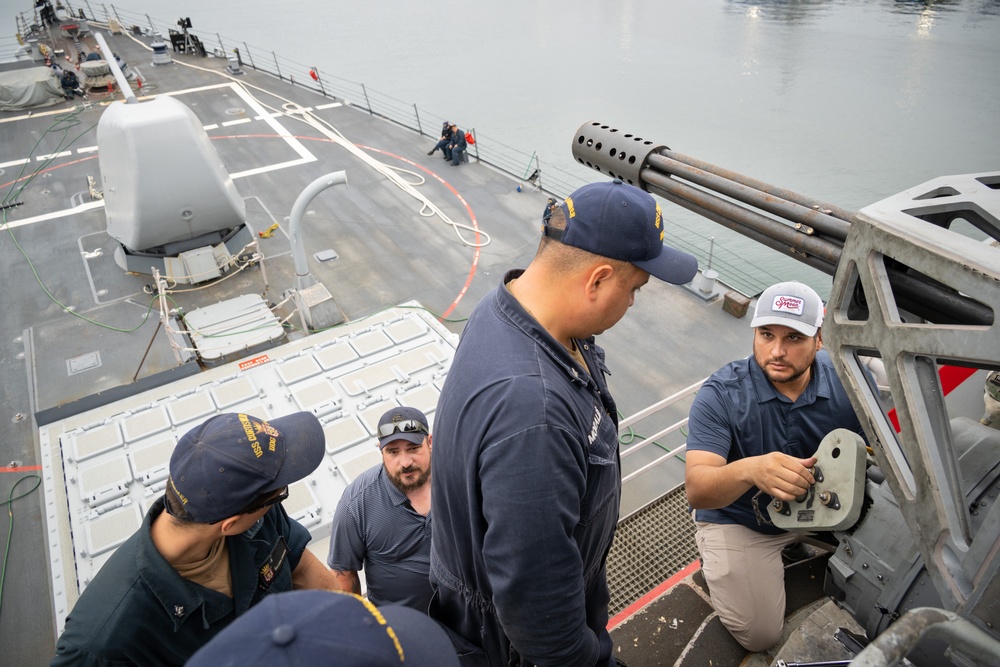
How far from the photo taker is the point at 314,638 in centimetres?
121

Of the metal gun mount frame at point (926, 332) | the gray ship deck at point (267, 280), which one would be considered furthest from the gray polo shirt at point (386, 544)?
the gray ship deck at point (267, 280)

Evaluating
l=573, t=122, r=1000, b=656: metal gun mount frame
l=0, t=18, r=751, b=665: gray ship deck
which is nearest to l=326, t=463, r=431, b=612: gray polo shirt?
l=573, t=122, r=1000, b=656: metal gun mount frame

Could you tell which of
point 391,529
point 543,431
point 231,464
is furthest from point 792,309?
point 231,464

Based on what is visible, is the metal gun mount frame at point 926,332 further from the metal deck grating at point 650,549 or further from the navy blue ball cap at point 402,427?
the metal deck grating at point 650,549

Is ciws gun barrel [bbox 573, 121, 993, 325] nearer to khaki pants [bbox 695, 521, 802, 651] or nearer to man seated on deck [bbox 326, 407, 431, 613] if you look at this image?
khaki pants [bbox 695, 521, 802, 651]

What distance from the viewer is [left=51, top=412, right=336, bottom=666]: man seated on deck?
2109mm

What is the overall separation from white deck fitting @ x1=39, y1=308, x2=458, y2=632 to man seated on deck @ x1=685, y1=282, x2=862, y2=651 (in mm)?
3800

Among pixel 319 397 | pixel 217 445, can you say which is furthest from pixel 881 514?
pixel 319 397

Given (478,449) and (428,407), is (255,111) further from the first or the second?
(478,449)

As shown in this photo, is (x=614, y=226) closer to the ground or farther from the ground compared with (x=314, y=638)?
farther from the ground

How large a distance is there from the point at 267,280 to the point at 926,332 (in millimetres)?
10193

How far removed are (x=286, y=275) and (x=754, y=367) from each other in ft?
Result: 29.8

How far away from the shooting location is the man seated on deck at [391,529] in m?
3.48

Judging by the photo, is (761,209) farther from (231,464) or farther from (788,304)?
(231,464)
